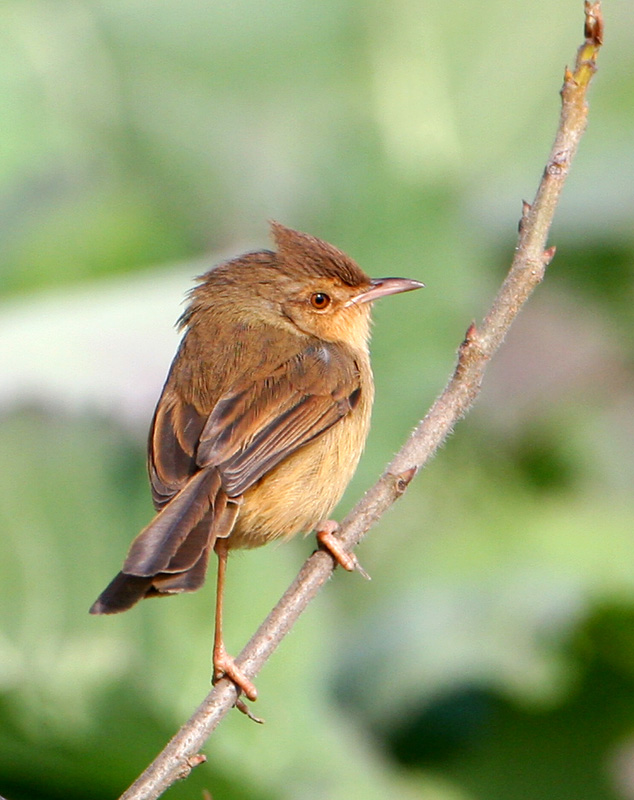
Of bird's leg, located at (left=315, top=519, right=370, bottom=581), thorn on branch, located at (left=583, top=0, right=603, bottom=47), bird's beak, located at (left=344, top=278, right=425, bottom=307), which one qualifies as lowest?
bird's leg, located at (left=315, top=519, right=370, bottom=581)

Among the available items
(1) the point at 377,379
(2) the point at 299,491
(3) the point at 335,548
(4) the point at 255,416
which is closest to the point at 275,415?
(4) the point at 255,416

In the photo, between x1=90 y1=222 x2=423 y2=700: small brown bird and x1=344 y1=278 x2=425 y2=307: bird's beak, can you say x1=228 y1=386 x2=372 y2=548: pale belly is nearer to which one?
x1=90 y1=222 x2=423 y2=700: small brown bird

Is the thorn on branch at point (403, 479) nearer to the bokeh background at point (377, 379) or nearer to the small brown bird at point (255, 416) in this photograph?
the small brown bird at point (255, 416)

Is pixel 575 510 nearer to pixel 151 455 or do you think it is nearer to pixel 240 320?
pixel 240 320

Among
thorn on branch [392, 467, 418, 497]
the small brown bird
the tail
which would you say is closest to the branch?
thorn on branch [392, 467, 418, 497]

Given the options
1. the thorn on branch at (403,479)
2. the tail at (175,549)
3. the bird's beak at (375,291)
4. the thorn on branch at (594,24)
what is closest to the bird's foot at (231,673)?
the tail at (175,549)

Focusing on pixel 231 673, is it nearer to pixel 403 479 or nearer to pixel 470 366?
pixel 403 479
